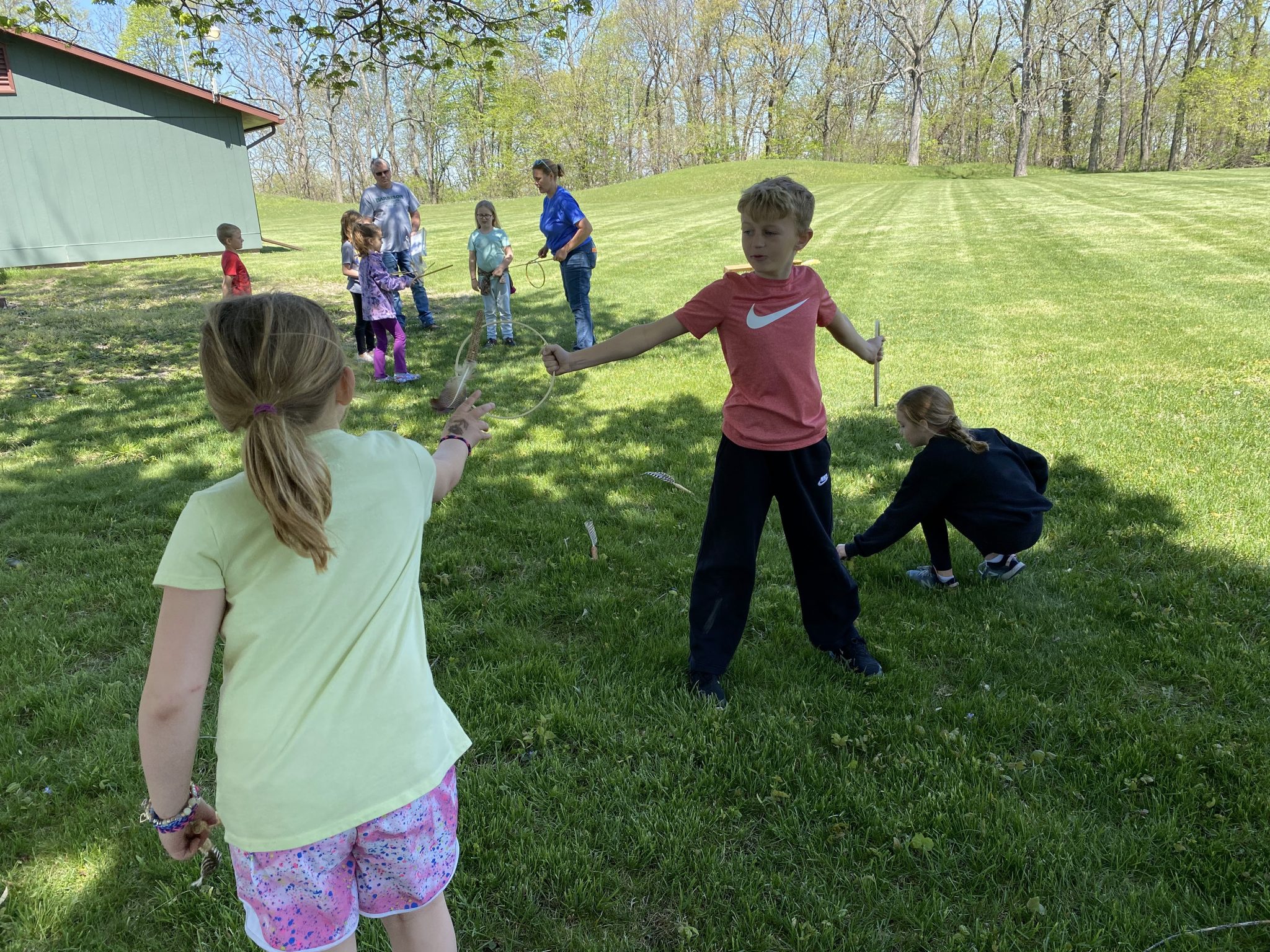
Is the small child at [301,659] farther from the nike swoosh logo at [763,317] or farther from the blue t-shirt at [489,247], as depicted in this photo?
the blue t-shirt at [489,247]

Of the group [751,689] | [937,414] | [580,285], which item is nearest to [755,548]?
[751,689]

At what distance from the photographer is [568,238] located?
895 cm

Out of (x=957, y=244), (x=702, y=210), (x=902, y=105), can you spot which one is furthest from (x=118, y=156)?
(x=902, y=105)

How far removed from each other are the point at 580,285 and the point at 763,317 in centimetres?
639

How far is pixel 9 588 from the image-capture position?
4371 millimetres

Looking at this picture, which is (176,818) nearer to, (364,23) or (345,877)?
(345,877)

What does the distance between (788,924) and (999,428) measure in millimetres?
5084

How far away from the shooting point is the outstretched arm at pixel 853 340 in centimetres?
328

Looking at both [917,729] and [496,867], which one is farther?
[917,729]

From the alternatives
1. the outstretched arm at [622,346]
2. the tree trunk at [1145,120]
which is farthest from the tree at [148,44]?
the tree trunk at [1145,120]

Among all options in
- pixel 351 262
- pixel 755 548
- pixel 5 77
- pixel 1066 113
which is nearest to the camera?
pixel 755 548

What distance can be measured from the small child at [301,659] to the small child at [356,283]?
7255mm

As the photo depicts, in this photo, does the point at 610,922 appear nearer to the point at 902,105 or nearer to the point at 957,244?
the point at 957,244

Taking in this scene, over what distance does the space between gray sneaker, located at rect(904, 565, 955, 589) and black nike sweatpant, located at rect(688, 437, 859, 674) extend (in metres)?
0.93
